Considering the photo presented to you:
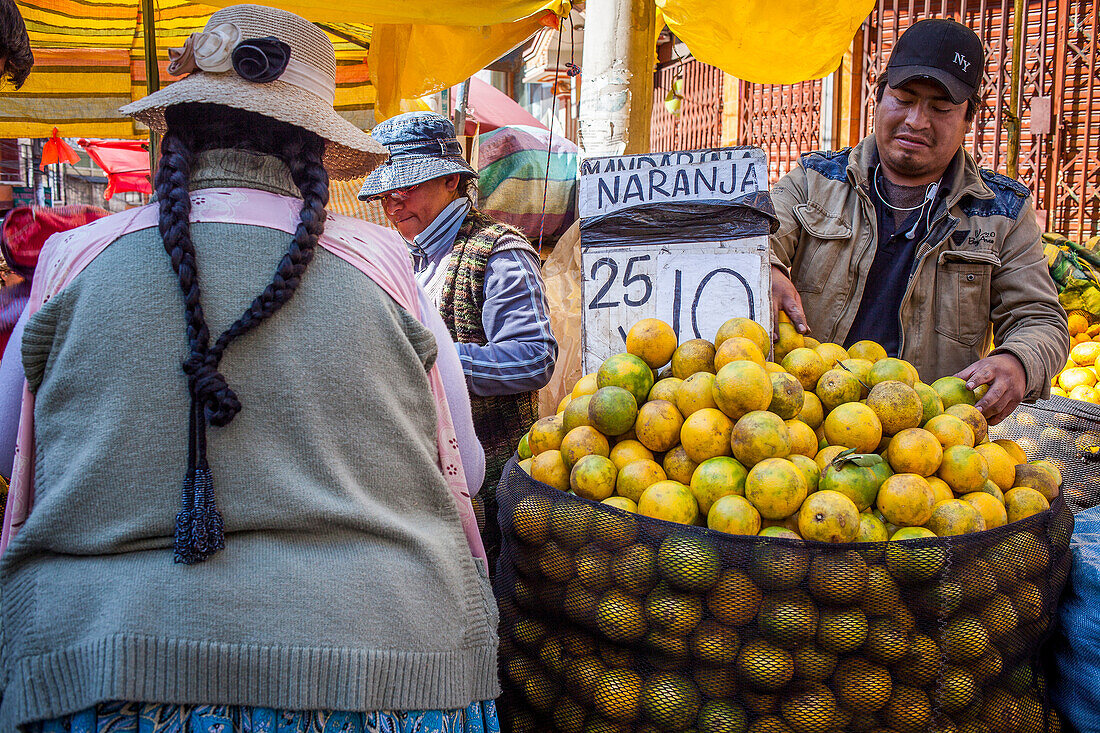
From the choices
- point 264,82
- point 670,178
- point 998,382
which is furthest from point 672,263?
point 264,82

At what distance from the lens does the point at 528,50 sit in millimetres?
14680

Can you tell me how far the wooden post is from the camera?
154 inches

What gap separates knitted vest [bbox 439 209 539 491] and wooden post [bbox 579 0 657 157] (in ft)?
4.50

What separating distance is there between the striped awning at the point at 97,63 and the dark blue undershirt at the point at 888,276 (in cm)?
348

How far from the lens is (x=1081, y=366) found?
16.9ft

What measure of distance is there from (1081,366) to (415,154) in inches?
181

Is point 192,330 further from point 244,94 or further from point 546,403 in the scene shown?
point 546,403

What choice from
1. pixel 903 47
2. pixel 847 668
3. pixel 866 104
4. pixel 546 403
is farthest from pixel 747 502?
pixel 866 104

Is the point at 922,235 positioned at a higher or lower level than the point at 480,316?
higher

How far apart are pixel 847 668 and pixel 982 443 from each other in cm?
83

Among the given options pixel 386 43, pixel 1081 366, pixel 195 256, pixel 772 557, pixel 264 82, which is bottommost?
pixel 772 557

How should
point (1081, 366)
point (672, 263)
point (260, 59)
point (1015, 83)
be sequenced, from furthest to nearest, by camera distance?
point (1081, 366)
point (1015, 83)
point (672, 263)
point (260, 59)

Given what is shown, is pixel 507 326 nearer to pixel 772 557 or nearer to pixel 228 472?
pixel 772 557

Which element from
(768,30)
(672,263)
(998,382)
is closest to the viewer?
(998,382)
